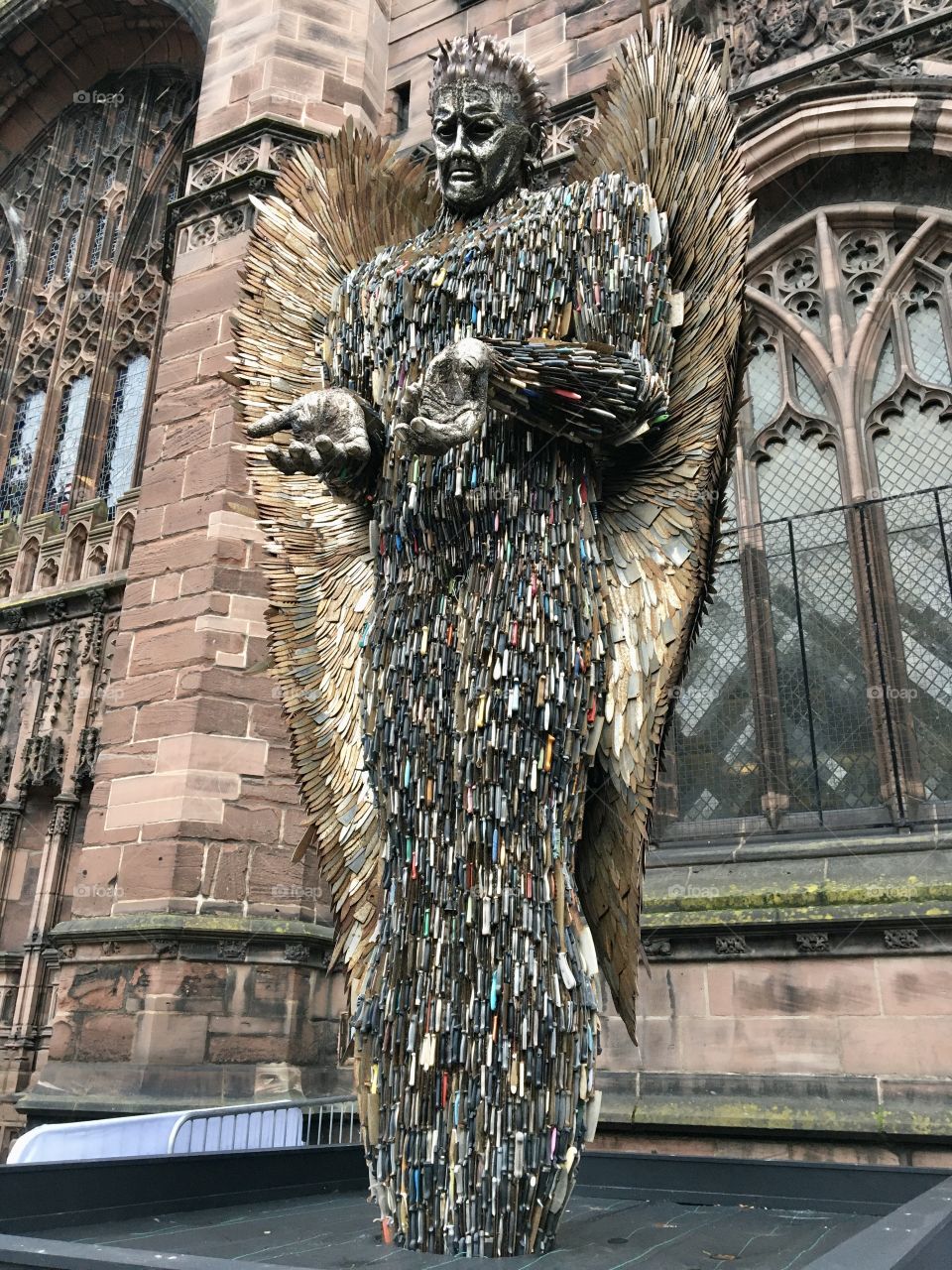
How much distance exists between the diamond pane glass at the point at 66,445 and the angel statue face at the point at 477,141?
28.5 feet

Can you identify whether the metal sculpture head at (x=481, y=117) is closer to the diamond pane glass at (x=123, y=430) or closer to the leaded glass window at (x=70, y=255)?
the diamond pane glass at (x=123, y=430)

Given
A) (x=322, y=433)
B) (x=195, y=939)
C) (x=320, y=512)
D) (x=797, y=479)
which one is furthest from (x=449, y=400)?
(x=797, y=479)

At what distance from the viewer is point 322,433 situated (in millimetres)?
2055

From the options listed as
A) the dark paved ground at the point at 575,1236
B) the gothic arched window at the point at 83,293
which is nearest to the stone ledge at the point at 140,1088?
the dark paved ground at the point at 575,1236

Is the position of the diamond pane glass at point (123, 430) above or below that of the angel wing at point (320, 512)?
above

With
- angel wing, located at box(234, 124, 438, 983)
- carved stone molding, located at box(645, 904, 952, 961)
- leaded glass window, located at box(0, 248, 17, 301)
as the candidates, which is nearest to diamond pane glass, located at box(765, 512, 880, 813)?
carved stone molding, located at box(645, 904, 952, 961)

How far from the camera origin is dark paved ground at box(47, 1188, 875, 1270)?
1.65 meters

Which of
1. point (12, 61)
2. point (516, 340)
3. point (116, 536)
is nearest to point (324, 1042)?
point (516, 340)

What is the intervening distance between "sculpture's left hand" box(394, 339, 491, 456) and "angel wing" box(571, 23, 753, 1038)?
461mm

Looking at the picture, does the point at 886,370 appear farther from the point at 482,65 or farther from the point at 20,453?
the point at 20,453

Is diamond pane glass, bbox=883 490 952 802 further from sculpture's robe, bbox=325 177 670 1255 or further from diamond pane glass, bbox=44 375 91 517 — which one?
diamond pane glass, bbox=44 375 91 517

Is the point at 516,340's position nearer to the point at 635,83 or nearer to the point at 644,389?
the point at 644,389

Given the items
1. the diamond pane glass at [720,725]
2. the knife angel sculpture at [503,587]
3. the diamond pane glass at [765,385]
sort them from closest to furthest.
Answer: the knife angel sculpture at [503,587] → the diamond pane glass at [720,725] → the diamond pane glass at [765,385]

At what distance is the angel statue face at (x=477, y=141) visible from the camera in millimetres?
2219
